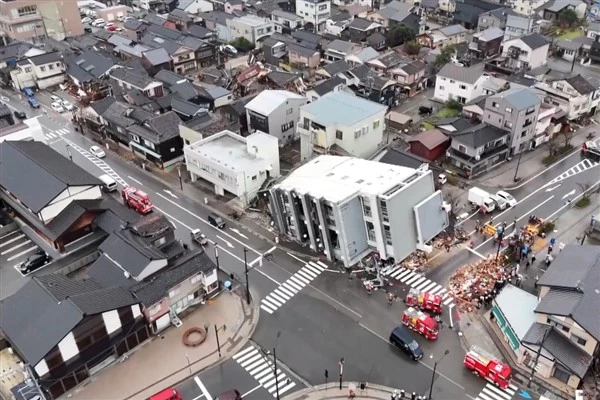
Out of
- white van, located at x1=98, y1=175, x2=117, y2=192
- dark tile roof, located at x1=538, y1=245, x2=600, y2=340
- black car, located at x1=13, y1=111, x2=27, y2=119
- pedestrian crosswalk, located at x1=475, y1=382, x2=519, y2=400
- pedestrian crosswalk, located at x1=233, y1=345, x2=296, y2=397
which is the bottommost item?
pedestrian crosswalk, located at x1=475, y1=382, x2=519, y2=400

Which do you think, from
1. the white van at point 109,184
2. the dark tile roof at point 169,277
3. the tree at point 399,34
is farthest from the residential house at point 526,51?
the dark tile roof at point 169,277

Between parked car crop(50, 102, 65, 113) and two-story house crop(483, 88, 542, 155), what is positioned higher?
two-story house crop(483, 88, 542, 155)

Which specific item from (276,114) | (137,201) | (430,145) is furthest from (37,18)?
(430,145)

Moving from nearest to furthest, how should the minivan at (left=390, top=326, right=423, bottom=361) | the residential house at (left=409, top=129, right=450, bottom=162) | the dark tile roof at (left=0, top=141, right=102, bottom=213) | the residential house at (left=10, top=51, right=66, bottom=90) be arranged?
the minivan at (left=390, top=326, right=423, bottom=361), the dark tile roof at (left=0, top=141, right=102, bottom=213), the residential house at (left=409, top=129, right=450, bottom=162), the residential house at (left=10, top=51, right=66, bottom=90)

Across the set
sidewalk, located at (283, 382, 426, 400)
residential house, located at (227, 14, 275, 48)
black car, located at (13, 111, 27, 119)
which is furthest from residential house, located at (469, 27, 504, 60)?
black car, located at (13, 111, 27, 119)

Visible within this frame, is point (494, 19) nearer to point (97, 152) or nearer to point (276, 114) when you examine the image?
point (276, 114)

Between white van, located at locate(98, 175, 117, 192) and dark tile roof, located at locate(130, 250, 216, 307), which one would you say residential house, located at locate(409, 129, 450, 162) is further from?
white van, located at locate(98, 175, 117, 192)

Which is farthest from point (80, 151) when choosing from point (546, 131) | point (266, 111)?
point (546, 131)
